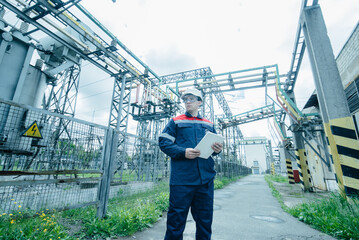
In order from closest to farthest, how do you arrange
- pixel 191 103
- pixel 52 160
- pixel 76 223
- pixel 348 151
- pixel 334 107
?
pixel 191 103 < pixel 52 160 < pixel 76 223 < pixel 348 151 < pixel 334 107

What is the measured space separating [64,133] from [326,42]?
5.96 metres

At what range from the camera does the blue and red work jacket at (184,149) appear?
1683 mm

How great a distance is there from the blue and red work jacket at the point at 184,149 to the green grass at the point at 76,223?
162cm

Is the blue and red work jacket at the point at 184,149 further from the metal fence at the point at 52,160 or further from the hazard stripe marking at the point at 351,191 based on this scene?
the hazard stripe marking at the point at 351,191

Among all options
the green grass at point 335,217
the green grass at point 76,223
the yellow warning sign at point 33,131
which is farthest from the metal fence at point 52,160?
the green grass at point 335,217

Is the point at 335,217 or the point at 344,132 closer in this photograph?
the point at 335,217

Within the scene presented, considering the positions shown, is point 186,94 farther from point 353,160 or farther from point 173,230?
point 353,160

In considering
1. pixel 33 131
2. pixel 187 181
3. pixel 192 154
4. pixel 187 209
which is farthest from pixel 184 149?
pixel 33 131

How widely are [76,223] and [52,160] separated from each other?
1143 mm

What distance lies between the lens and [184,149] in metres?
1.68

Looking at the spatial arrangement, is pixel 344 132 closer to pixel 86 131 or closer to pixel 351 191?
pixel 351 191

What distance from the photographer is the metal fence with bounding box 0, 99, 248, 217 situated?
2162mm

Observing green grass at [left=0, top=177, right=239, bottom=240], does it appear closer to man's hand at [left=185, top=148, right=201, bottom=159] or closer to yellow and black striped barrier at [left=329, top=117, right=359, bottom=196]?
man's hand at [left=185, top=148, right=201, bottom=159]

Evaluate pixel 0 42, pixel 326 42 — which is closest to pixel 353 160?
pixel 326 42
